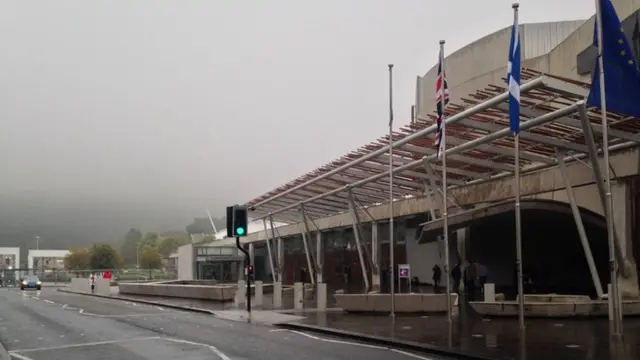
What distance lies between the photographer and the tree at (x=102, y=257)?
11344cm

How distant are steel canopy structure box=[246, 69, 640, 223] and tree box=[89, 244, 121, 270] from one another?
80600mm

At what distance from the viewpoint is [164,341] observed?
52.6 feet

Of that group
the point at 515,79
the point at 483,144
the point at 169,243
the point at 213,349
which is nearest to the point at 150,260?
the point at 169,243

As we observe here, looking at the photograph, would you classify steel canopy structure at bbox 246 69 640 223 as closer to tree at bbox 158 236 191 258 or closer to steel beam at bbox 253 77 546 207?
steel beam at bbox 253 77 546 207

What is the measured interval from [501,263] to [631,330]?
2215 centimetres

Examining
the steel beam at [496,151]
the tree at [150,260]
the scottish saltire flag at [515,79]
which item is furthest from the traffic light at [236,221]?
the tree at [150,260]

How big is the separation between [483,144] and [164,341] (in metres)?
14.2

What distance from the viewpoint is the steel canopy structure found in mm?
20062

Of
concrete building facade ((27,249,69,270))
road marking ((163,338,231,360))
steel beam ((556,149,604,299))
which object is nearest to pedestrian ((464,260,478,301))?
steel beam ((556,149,604,299))

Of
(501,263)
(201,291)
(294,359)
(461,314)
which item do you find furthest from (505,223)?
(294,359)

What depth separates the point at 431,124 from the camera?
24.7m

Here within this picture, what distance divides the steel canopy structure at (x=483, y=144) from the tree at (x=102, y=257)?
80.6 meters

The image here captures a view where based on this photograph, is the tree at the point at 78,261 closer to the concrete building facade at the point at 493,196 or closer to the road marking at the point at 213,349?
the concrete building facade at the point at 493,196

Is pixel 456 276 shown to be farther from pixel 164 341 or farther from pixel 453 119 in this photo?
pixel 164 341
